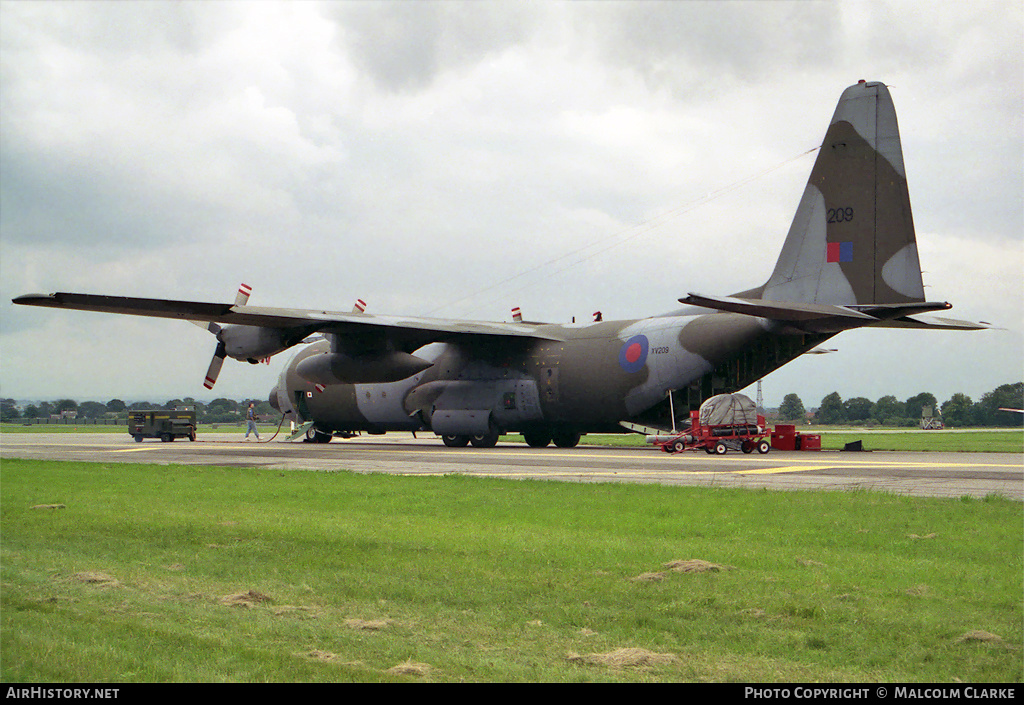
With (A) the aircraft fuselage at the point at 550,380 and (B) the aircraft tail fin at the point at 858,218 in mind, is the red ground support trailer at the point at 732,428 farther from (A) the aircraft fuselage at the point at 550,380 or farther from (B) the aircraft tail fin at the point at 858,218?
(B) the aircraft tail fin at the point at 858,218

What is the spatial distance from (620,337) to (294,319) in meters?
11.2

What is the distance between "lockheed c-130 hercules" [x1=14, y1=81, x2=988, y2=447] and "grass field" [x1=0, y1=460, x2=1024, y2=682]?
12.0 meters

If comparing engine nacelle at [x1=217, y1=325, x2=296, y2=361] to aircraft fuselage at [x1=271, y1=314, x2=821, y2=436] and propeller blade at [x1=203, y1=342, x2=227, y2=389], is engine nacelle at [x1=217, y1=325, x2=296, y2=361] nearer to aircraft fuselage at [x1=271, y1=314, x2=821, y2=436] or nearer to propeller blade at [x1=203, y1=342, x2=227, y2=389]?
propeller blade at [x1=203, y1=342, x2=227, y2=389]

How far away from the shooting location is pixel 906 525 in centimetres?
1060

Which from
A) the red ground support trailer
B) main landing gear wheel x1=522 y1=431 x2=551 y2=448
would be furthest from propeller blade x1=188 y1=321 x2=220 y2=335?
the red ground support trailer

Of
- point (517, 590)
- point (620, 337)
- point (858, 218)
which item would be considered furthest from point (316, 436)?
point (517, 590)

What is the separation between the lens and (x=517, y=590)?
7.59 meters

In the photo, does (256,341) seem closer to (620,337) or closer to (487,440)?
(487,440)

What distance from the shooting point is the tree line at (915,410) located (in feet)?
282

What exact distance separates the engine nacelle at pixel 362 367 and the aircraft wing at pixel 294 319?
868 millimetres

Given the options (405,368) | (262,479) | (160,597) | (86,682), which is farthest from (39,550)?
(405,368)

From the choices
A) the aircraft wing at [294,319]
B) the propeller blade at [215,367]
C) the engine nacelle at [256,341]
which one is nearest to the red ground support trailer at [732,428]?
the aircraft wing at [294,319]
